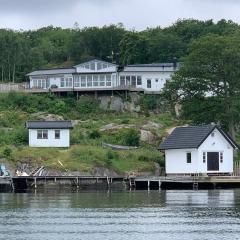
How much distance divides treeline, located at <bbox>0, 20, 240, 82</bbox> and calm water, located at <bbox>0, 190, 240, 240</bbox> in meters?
58.9

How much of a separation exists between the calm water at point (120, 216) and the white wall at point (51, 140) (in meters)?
15.4

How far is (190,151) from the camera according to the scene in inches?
3465

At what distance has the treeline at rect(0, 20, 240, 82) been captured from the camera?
133875 mm

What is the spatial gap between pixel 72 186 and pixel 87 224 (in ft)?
93.8

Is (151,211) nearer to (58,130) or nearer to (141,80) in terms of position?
(58,130)

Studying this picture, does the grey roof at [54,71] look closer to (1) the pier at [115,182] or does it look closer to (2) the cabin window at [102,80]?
(2) the cabin window at [102,80]

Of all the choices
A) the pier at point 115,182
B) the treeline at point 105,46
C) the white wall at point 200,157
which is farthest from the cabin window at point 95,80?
the pier at point 115,182

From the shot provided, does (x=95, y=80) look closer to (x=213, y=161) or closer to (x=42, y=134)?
(x=42, y=134)

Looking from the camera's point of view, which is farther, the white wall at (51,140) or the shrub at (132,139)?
the shrub at (132,139)

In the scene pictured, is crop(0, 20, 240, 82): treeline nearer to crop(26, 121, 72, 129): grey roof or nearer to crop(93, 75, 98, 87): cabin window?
crop(93, 75, 98, 87): cabin window

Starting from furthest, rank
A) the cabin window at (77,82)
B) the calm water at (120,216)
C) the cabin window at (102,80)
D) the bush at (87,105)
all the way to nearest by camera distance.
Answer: the cabin window at (77,82), the cabin window at (102,80), the bush at (87,105), the calm water at (120,216)

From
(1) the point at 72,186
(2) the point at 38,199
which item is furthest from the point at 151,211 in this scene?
(1) the point at 72,186

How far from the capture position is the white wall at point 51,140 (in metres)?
92.3

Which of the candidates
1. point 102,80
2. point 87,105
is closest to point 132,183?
point 87,105
